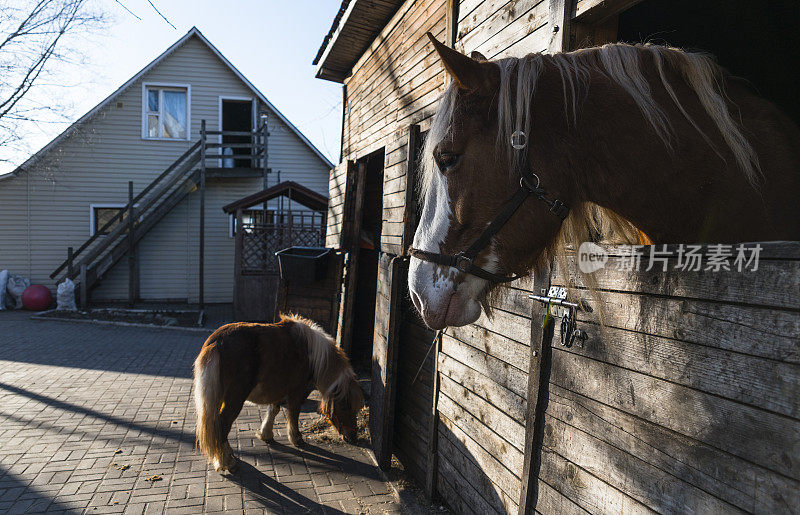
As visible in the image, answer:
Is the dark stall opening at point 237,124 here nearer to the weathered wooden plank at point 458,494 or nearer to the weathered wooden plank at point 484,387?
the weathered wooden plank at point 484,387

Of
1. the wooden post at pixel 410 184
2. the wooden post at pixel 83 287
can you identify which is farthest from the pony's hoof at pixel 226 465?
the wooden post at pixel 83 287

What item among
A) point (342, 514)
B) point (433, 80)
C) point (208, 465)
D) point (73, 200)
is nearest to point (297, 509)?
point (342, 514)

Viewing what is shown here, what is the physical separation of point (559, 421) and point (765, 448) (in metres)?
1.02

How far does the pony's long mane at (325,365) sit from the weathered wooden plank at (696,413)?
3.46 meters

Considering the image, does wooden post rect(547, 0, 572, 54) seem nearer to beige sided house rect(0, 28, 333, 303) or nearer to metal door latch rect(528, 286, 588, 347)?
metal door latch rect(528, 286, 588, 347)

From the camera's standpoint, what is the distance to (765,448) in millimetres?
1307

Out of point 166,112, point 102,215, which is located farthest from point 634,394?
point 102,215

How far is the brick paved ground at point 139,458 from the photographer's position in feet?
12.9

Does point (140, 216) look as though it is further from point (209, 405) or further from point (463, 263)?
point (463, 263)

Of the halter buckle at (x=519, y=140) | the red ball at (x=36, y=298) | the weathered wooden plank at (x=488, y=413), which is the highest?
the halter buckle at (x=519, y=140)

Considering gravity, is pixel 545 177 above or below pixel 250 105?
below

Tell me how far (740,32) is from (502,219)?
11.4ft

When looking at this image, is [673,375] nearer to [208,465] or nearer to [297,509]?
[297,509]

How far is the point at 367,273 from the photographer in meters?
7.87
